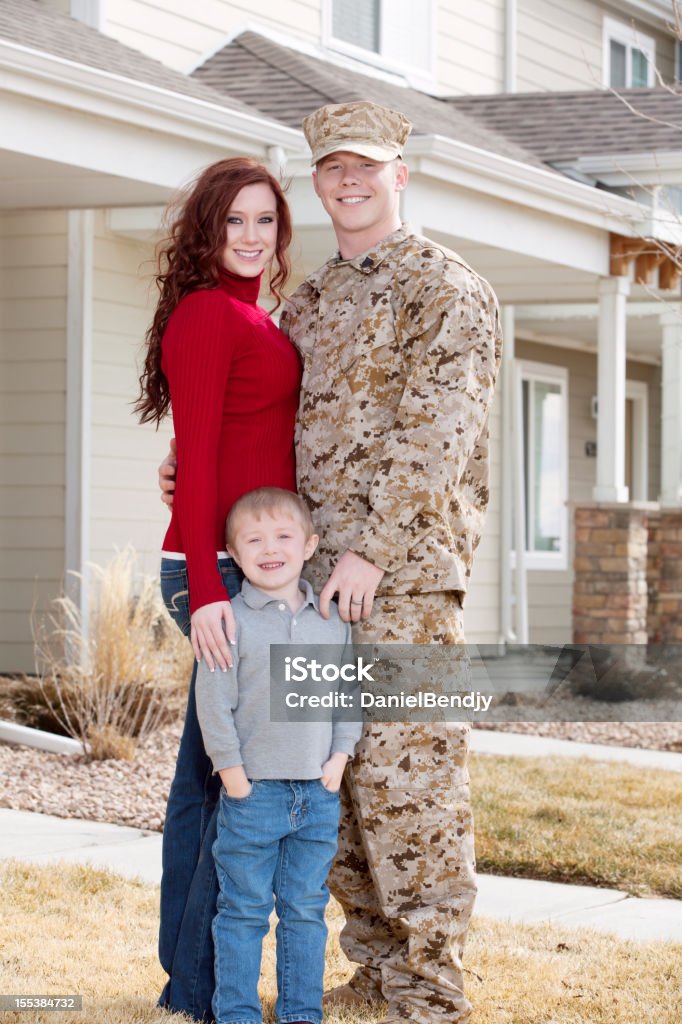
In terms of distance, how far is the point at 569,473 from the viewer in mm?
14562

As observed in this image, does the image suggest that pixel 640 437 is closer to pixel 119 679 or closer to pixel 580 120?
pixel 580 120

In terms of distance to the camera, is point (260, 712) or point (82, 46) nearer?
point (260, 712)

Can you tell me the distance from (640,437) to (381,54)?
5769 mm

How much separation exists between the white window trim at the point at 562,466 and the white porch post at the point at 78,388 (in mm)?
5493

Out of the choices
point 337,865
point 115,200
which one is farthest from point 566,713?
point 337,865

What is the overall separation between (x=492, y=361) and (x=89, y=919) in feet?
6.80

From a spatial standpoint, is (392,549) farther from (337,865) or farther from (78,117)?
(78,117)

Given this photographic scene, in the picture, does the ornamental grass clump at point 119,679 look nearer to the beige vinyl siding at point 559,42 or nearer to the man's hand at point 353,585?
the man's hand at point 353,585

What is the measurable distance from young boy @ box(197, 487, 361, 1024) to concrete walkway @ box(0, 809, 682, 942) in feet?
4.62

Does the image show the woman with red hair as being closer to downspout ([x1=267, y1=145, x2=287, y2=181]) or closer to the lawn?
the lawn

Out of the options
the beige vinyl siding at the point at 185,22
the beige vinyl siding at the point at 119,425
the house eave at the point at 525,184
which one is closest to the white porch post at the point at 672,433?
the house eave at the point at 525,184

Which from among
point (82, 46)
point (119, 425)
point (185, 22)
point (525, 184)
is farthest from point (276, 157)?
point (185, 22)

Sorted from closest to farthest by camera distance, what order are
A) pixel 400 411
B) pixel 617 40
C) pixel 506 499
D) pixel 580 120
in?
1. pixel 400 411
2. pixel 580 120
3. pixel 506 499
4. pixel 617 40

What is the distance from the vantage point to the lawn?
5160mm
